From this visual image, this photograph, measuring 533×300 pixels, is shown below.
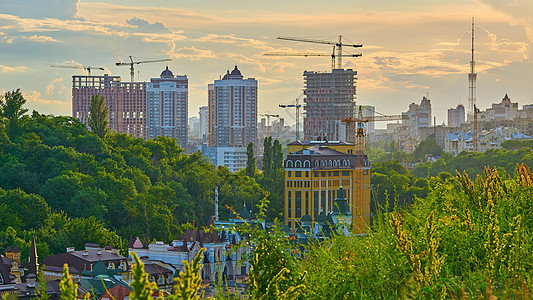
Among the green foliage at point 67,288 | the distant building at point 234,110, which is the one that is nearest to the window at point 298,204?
the green foliage at point 67,288

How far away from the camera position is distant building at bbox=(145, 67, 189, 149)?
11738 cm

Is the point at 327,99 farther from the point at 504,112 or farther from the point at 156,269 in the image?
the point at 156,269

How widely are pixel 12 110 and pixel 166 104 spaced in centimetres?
7179

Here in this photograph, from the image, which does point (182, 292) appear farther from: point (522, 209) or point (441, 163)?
point (441, 163)

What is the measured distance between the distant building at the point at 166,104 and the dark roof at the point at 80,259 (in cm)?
8761

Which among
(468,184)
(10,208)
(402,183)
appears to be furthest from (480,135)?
(468,184)

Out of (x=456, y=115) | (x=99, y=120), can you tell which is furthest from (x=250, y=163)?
(x=456, y=115)

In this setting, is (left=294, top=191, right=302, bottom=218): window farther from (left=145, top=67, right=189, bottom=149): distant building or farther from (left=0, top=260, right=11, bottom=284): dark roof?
(left=145, top=67, right=189, bottom=149): distant building

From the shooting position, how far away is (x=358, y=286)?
7.96 m

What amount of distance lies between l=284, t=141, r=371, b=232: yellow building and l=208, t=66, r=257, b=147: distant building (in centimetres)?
6659

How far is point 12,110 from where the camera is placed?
45688mm

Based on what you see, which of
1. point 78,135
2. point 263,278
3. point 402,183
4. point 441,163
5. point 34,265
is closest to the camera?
point 263,278

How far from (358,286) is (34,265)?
2164 centimetres

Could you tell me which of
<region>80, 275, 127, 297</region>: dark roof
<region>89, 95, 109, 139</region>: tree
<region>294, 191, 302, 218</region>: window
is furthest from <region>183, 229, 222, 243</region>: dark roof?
<region>89, 95, 109, 139</region>: tree
